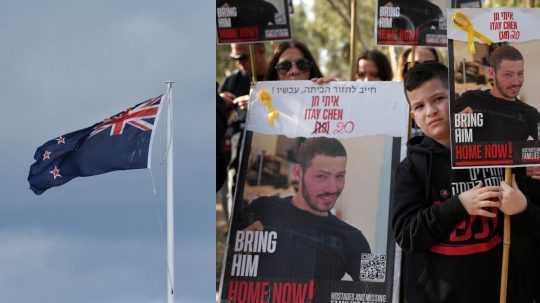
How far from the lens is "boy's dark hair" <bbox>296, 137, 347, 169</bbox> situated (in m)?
6.11

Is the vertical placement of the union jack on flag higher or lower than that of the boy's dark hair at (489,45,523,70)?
lower

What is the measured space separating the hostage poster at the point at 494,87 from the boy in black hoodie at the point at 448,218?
171mm

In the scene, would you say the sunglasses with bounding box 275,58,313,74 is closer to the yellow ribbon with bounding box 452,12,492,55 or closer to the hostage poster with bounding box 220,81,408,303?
the hostage poster with bounding box 220,81,408,303

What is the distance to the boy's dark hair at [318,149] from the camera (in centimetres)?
611

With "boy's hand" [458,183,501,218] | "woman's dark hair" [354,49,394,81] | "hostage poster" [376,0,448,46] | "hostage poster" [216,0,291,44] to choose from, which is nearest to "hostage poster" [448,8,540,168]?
"boy's hand" [458,183,501,218]

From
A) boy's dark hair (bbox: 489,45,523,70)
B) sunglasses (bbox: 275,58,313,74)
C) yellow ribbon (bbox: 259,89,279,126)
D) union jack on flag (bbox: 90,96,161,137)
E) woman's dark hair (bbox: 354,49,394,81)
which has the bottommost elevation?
union jack on flag (bbox: 90,96,161,137)

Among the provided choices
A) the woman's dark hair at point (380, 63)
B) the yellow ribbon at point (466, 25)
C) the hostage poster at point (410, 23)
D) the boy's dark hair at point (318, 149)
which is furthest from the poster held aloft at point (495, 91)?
the woman's dark hair at point (380, 63)

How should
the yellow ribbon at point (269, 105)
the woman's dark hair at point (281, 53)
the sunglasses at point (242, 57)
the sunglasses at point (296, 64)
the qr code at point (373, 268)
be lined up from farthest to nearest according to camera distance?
the sunglasses at point (242, 57)
the woman's dark hair at point (281, 53)
the sunglasses at point (296, 64)
the yellow ribbon at point (269, 105)
the qr code at point (373, 268)

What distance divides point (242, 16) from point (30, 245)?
8.17 feet

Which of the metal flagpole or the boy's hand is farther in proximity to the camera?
Result: the boy's hand

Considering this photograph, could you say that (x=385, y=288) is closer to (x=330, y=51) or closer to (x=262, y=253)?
(x=262, y=253)

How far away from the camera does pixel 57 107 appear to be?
4.88m

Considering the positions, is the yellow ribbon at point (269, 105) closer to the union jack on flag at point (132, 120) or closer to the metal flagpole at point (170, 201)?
the metal flagpole at point (170, 201)

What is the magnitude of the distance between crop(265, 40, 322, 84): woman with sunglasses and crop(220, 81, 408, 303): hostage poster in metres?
0.52
